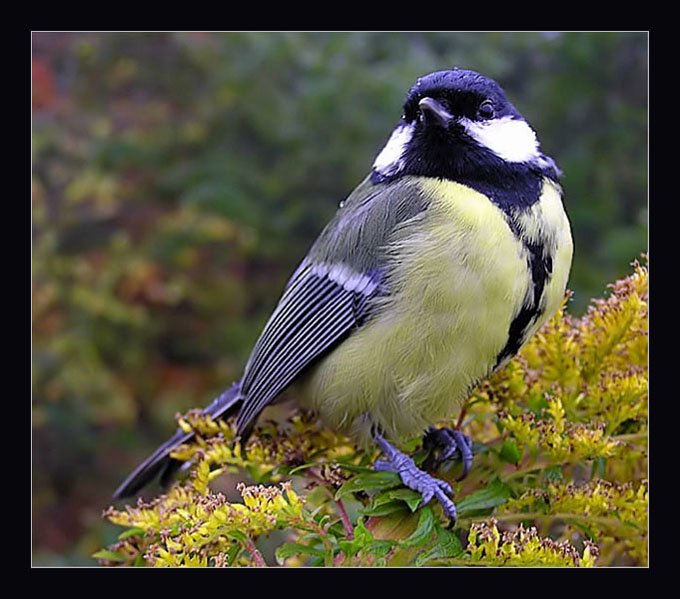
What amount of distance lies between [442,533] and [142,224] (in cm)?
235

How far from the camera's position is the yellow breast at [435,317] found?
151 cm

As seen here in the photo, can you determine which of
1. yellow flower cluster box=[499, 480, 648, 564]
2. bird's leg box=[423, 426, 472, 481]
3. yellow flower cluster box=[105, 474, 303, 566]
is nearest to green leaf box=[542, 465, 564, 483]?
yellow flower cluster box=[499, 480, 648, 564]

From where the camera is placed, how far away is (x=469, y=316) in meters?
1.52

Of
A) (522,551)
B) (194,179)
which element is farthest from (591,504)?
(194,179)

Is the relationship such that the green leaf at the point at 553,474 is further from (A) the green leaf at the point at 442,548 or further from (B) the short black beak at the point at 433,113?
(B) the short black beak at the point at 433,113

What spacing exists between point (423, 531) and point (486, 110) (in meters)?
0.84

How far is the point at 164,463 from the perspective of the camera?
1869 millimetres

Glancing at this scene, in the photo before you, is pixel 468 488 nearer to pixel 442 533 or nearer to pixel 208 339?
pixel 442 533

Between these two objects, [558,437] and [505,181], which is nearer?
[558,437]

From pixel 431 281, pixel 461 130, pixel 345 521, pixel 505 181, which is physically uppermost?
pixel 461 130

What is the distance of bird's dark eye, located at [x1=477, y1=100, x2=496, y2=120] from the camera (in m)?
1.62

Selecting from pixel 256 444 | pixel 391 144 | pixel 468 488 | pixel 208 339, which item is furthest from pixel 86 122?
pixel 468 488

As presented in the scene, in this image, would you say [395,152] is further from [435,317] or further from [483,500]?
[483,500]

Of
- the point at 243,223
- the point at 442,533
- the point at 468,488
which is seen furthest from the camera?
the point at 243,223
